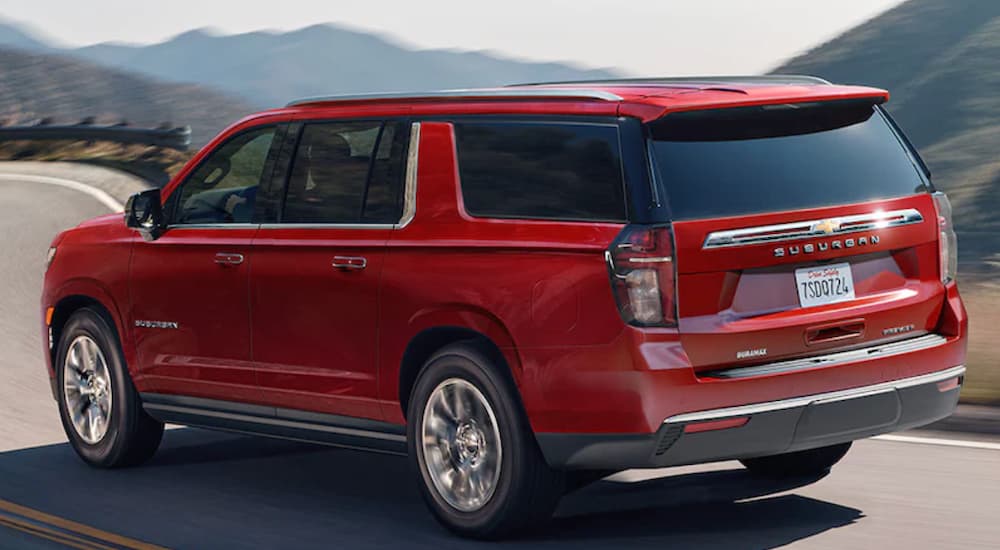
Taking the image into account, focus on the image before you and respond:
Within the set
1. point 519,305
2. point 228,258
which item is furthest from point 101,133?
point 519,305

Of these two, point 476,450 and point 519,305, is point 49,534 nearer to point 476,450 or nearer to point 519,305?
point 476,450

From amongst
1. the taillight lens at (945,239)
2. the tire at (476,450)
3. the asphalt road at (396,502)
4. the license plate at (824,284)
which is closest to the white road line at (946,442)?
the asphalt road at (396,502)

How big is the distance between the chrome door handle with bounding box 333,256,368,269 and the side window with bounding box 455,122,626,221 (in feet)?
1.96

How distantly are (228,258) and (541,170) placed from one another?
1.96 meters

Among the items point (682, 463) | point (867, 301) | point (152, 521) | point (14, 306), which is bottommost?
point (14, 306)

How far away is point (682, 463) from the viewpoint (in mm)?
6008

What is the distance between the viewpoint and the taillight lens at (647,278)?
233 inches

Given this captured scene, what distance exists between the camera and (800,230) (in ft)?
20.2

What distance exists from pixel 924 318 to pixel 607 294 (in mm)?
1518

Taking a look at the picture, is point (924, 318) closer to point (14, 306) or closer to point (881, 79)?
point (14, 306)

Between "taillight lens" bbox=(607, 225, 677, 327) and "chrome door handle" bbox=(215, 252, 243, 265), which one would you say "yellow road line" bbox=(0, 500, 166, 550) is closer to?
"chrome door handle" bbox=(215, 252, 243, 265)

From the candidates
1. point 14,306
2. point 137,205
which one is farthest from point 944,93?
point 137,205

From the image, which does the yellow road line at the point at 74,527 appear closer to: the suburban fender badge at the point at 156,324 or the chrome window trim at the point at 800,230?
the suburban fender badge at the point at 156,324

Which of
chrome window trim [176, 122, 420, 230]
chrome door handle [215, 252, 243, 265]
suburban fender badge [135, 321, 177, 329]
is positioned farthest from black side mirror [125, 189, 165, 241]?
chrome window trim [176, 122, 420, 230]
